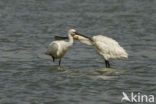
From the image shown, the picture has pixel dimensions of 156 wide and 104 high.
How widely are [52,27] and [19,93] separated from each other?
11.1 metres

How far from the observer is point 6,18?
75.0 feet

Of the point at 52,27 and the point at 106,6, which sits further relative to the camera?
the point at 106,6

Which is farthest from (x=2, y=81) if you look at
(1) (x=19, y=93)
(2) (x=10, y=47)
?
(2) (x=10, y=47)

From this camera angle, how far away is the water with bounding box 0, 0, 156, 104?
1007 centimetres

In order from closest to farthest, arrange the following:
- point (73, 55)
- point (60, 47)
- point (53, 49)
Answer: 1. point (60, 47)
2. point (53, 49)
3. point (73, 55)

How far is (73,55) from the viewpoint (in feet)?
48.7

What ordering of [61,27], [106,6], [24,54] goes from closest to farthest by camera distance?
[24,54] → [61,27] → [106,6]

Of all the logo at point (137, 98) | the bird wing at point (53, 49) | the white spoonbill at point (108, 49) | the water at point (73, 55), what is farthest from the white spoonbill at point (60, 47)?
the logo at point (137, 98)

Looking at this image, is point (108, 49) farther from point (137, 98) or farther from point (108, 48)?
point (137, 98)

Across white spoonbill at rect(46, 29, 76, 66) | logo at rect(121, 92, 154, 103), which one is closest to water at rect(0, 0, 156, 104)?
logo at rect(121, 92, 154, 103)

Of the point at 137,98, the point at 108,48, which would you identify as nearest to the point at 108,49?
the point at 108,48

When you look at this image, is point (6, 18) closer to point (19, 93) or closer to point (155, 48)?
point (155, 48)

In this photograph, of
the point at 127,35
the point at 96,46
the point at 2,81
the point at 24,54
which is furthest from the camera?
the point at 127,35

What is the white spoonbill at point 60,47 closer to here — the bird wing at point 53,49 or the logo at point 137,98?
the bird wing at point 53,49
